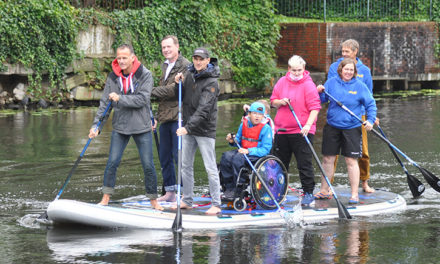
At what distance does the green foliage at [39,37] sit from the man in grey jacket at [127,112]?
11.2 metres

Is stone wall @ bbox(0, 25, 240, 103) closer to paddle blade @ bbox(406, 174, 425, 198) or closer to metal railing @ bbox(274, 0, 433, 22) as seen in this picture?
metal railing @ bbox(274, 0, 433, 22)

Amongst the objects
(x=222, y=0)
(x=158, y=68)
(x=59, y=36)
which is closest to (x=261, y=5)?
(x=222, y=0)

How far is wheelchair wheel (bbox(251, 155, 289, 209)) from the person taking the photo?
879 centimetres

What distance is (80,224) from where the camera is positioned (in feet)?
27.8

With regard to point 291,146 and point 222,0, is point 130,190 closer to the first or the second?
point 291,146

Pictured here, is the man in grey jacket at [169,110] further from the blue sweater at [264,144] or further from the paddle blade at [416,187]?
the paddle blade at [416,187]

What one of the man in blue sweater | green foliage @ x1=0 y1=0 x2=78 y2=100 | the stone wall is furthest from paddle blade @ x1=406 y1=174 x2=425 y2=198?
the stone wall

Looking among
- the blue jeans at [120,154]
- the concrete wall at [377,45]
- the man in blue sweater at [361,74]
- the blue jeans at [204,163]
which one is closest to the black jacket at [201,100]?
the blue jeans at [204,163]

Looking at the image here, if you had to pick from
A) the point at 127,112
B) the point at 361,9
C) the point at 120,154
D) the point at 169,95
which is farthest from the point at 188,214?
the point at 361,9

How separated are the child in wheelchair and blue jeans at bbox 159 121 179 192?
65 centimetres

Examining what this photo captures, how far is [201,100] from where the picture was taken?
28.1ft

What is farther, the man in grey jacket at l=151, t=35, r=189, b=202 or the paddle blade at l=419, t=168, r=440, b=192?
the paddle blade at l=419, t=168, r=440, b=192

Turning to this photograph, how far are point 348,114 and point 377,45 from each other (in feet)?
56.1

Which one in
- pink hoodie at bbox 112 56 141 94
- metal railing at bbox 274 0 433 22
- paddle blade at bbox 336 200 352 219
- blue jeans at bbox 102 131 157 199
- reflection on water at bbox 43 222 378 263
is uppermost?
metal railing at bbox 274 0 433 22
